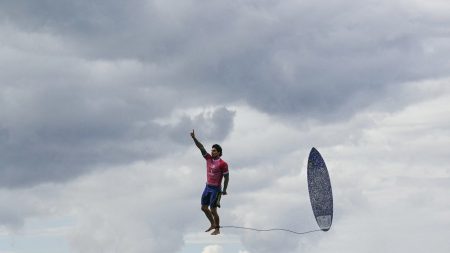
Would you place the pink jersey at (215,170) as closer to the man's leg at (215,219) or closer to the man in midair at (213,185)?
the man in midair at (213,185)

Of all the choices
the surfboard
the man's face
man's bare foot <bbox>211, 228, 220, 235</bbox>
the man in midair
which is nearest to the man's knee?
the man in midair

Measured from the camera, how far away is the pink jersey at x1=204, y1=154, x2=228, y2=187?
1524 inches

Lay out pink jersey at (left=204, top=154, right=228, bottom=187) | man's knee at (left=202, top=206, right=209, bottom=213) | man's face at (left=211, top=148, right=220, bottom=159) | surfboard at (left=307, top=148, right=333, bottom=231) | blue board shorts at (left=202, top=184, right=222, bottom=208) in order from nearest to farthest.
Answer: man's face at (left=211, top=148, right=220, bottom=159)
pink jersey at (left=204, top=154, right=228, bottom=187)
blue board shorts at (left=202, top=184, right=222, bottom=208)
man's knee at (left=202, top=206, right=209, bottom=213)
surfboard at (left=307, top=148, right=333, bottom=231)

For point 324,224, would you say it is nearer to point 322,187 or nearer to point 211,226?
point 322,187

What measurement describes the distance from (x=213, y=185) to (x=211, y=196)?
64 cm

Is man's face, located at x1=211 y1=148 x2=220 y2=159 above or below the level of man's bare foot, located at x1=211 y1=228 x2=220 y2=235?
above

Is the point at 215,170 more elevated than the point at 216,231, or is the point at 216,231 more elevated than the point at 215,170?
the point at 215,170

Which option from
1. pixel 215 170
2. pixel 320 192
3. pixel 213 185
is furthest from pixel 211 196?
pixel 320 192

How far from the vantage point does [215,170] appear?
128 feet

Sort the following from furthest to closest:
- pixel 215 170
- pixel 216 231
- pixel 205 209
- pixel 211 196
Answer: pixel 205 209 → pixel 216 231 → pixel 211 196 → pixel 215 170

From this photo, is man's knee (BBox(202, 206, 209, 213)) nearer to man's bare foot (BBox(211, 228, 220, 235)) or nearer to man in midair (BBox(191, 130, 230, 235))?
man in midair (BBox(191, 130, 230, 235))

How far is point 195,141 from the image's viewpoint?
38688 millimetres

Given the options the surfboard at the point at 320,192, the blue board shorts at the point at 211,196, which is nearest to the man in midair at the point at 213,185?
the blue board shorts at the point at 211,196

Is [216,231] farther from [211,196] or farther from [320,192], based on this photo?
[320,192]
